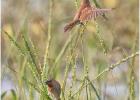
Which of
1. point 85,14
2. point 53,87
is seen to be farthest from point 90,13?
point 53,87

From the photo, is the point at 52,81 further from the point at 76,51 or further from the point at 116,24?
the point at 116,24

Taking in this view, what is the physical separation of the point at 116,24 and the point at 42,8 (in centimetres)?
73

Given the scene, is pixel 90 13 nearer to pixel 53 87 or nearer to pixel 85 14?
pixel 85 14

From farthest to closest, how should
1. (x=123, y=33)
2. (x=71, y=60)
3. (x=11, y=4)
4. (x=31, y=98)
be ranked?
(x=123, y=33), (x=11, y=4), (x=31, y=98), (x=71, y=60)

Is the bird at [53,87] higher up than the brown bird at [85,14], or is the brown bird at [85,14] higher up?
the brown bird at [85,14]

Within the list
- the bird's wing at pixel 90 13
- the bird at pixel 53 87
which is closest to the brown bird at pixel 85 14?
the bird's wing at pixel 90 13

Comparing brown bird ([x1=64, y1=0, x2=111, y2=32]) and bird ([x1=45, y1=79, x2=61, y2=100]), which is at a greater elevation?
brown bird ([x1=64, y1=0, x2=111, y2=32])

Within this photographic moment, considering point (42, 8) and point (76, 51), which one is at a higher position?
point (42, 8)

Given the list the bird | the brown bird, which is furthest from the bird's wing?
the bird

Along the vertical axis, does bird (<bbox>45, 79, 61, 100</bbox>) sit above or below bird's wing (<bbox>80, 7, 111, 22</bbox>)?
below

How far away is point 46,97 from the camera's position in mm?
831

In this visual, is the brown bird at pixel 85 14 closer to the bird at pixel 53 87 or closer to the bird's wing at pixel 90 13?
the bird's wing at pixel 90 13

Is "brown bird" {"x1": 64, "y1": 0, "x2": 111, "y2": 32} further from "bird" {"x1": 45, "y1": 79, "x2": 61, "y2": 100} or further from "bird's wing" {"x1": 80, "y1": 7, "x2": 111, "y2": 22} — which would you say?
"bird" {"x1": 45, "y1": 79, "x2": 61, "y2": 100}

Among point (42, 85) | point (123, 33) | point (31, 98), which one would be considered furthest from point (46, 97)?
point (123, 33)
